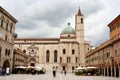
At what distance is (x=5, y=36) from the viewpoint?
4712 centimetres

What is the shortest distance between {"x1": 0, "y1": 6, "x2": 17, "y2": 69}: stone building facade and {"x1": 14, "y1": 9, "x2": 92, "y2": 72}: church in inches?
1574

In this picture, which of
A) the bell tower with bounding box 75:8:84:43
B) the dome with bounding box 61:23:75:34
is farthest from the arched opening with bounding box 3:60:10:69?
the dome with bounding box 61:23:75:34

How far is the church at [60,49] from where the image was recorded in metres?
91.2

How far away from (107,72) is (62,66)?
148ft

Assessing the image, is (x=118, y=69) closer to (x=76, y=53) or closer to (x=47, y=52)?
(x=76, y=53)

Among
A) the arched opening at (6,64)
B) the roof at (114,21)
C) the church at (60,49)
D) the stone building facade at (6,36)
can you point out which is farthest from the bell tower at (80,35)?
the arched opening at (6,64)

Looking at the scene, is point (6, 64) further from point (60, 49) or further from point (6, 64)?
point (60, 49)

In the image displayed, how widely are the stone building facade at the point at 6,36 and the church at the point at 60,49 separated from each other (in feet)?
131

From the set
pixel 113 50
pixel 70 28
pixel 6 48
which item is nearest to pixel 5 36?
pixel 6 48

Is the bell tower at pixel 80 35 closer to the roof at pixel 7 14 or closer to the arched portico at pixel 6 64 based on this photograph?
the roof at pixel 7 14

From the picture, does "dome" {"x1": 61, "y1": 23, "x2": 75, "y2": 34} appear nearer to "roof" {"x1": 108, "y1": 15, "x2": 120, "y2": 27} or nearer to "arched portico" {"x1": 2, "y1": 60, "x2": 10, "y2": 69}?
"roof" {"x1": 108, "y1": 15, "x2": 120, "y2": 27}

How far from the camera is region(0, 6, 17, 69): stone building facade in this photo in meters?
44.6

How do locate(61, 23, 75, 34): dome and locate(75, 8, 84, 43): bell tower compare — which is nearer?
locate(75, 8, 84, 43): bell tower

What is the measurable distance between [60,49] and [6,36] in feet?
153
